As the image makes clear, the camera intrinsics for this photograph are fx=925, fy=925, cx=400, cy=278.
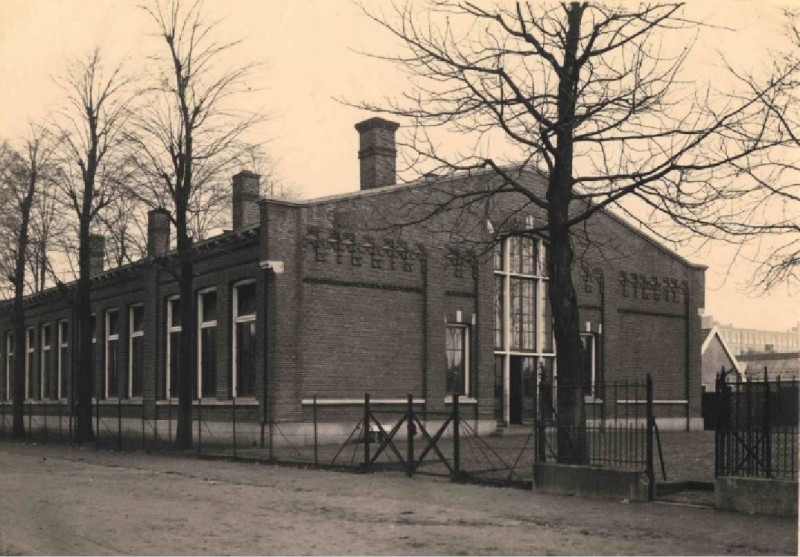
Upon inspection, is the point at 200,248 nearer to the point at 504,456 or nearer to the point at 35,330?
the point at 504,456

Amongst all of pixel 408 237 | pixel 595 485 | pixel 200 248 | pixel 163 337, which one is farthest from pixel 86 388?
pixel 595 485

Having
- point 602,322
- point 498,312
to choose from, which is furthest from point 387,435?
point 602,322

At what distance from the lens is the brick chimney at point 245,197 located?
3152 cm

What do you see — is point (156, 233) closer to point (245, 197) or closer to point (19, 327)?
point (19, 327)

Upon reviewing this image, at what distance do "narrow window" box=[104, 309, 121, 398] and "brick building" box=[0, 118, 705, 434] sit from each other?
9 cm

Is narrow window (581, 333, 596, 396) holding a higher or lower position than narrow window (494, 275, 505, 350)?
lower

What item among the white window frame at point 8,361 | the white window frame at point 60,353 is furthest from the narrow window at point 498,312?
the white window frame at point 8,361

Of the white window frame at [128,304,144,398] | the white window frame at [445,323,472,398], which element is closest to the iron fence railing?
the white window frame at [445,323,472,398]

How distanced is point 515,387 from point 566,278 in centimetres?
1570

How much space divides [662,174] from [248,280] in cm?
1511

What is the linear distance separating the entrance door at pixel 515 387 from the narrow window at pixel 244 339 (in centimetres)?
864

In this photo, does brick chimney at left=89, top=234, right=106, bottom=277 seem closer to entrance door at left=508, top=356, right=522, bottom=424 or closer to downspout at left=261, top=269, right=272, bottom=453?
downspout at left=261, top=269, right=272, bottom=453

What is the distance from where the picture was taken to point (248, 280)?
26.2 meters

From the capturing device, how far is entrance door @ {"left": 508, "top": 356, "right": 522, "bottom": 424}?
29953mm
